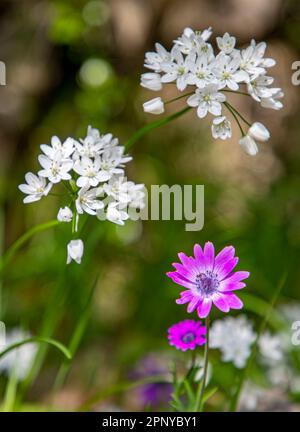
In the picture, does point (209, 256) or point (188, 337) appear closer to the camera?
point (209, 256)

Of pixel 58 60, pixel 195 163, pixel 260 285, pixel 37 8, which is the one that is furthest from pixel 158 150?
pixel 260 285

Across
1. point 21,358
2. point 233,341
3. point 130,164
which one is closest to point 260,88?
point 233,341

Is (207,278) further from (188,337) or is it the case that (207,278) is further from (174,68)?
(174,68)

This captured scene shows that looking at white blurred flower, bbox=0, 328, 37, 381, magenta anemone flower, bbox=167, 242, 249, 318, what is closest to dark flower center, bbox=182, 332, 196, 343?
magenta anemone flower, bbox=167, 242, 249, 318

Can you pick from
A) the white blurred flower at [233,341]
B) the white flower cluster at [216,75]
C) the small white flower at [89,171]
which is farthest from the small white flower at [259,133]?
→ the white blurred flower at [233,341]

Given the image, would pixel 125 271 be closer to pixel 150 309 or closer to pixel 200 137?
pixel 150 309

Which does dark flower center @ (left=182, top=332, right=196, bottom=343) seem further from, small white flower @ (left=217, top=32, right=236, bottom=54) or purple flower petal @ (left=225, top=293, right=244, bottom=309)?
small white flower @ (left=217, top=32, right=236, bottom=54)
